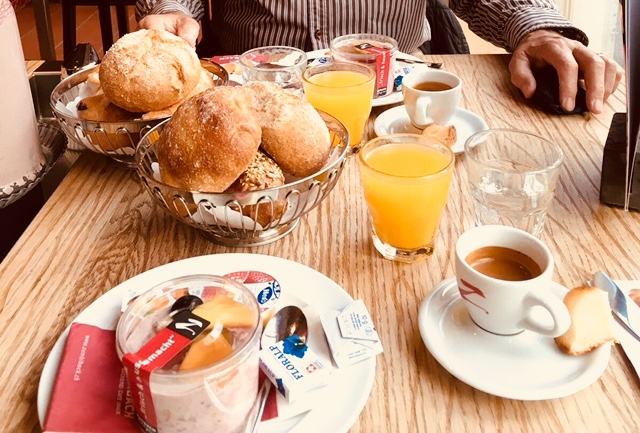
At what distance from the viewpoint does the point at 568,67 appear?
1.21 m

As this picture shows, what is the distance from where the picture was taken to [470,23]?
174 centimetres

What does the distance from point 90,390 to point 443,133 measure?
73 cm

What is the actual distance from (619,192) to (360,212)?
40 centimetres

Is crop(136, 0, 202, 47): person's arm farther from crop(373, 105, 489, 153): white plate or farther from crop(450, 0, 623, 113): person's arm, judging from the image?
crop(450, 0, 623, 113): person's arm

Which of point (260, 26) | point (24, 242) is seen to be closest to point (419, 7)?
point (260, 26)

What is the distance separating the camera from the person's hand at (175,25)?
1.45 m

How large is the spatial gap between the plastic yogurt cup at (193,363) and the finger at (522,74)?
899 millimetres

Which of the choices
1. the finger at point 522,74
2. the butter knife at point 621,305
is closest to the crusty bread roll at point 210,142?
the butter knife at point 621,305

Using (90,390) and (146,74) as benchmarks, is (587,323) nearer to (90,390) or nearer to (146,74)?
(90,390)

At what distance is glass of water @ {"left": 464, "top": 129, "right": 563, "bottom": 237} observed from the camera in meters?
0.85

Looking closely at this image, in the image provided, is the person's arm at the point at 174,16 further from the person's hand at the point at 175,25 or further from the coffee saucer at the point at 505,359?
the coffee saucer at the point at 505,359

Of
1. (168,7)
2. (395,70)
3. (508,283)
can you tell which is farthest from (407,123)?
(168,7)

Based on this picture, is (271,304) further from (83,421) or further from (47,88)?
(47,88)

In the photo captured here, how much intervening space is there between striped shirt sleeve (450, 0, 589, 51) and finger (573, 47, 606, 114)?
16 centimetres
